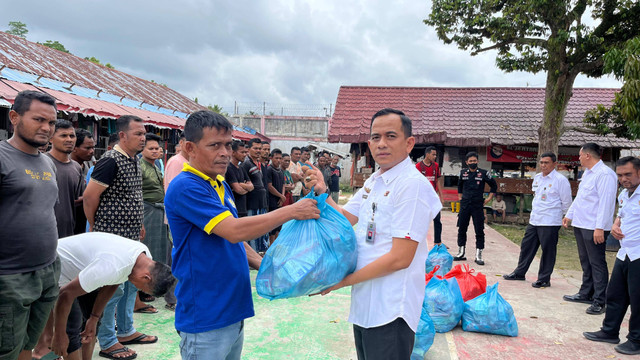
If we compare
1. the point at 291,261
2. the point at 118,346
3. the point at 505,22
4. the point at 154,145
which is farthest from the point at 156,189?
the point at 505,22

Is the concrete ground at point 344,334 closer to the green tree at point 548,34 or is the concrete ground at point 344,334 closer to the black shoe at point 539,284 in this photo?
the black shoe at point 539,284

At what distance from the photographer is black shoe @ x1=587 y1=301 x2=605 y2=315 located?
473cm

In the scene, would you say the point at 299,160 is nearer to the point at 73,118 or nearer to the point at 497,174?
the point at 73,118

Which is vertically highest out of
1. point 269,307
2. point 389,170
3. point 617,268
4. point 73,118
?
point 73,118

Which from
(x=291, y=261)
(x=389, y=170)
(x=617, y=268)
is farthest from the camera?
(x=617, y=268)

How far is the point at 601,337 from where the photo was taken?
3977 millimetres

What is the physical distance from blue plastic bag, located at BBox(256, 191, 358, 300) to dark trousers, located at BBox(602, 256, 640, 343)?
344 centimetres

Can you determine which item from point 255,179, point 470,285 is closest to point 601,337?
point 470,285

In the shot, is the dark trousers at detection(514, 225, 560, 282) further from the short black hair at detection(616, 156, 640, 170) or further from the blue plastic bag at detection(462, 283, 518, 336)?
the blue plastic bag at detection(462, 283, 518, 336)

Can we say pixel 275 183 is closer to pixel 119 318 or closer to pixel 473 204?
pixel 473 204

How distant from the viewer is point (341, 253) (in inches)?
70.1

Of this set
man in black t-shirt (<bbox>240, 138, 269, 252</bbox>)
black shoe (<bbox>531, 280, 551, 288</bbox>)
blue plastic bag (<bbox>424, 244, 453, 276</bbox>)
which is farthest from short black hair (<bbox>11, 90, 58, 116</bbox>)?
black shoe (<bbox>531, 280, 551, 288</bbox>)

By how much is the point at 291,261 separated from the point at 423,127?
13.9 metres

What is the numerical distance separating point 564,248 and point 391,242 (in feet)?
29.9
